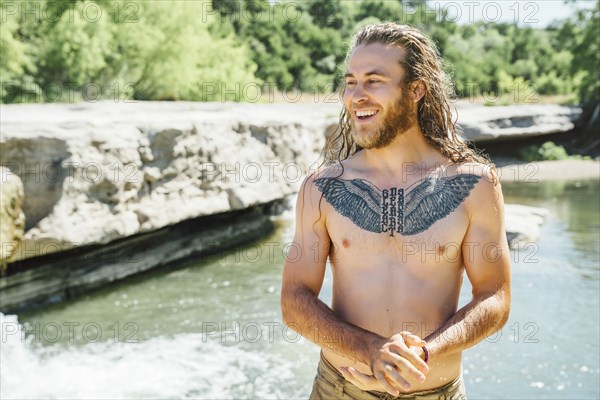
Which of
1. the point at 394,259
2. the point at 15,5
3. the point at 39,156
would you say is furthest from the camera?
the point at 15,5

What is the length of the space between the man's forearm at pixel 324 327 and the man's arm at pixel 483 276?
0.17 m

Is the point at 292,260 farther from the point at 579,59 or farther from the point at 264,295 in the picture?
the point at 579,59

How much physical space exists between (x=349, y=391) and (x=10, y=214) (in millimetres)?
4133

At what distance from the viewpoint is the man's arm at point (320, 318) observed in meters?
1.48

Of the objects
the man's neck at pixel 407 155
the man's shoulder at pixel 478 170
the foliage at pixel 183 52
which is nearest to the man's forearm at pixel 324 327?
the man's neck at pixel 407 155

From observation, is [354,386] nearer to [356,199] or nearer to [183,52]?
[356,199]

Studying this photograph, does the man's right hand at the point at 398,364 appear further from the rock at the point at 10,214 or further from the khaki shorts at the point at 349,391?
the rock at the point at 10,214

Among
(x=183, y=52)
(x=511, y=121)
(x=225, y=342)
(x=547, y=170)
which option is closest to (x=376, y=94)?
(x=225, y=342)

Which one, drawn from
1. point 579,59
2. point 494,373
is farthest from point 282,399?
point 579,59

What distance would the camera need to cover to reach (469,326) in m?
1.63

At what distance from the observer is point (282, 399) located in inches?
162

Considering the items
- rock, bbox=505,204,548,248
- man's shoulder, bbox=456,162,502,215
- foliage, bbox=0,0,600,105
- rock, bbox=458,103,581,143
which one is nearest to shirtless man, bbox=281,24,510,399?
man's shoulder, bbox=456,162,502,215

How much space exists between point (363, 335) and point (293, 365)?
3107mm

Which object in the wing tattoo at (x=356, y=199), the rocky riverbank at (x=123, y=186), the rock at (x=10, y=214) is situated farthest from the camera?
the rocky riverbank at (x=123, y=186)
